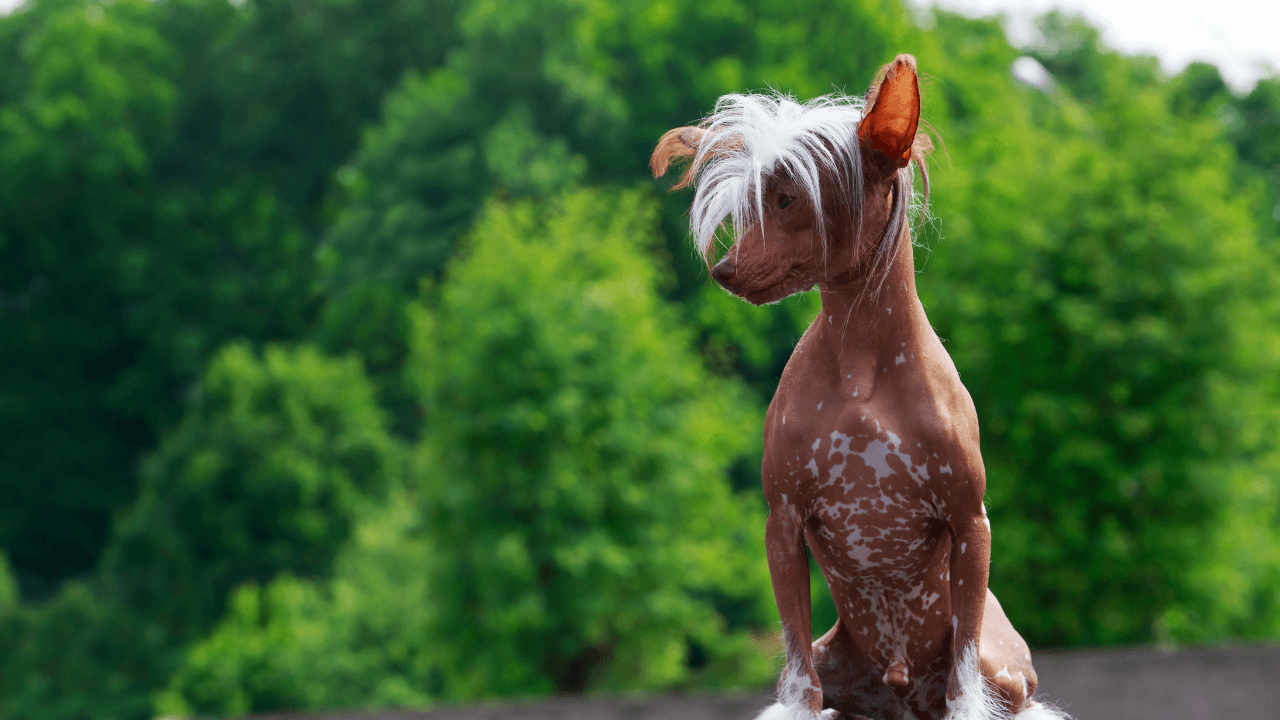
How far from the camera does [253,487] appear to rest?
18.6 metres

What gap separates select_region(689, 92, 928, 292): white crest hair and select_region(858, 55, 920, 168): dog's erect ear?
0.06m

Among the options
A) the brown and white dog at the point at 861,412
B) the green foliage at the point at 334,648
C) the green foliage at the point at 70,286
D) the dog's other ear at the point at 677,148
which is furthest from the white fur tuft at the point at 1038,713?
the green foliage at the point at 70,286

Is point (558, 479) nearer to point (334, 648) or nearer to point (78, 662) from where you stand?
point (334, 648)

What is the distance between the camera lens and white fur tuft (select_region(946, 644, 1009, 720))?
81.8 inches

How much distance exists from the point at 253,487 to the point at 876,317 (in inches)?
704

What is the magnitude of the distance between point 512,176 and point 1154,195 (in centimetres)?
934

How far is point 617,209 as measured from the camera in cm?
1694

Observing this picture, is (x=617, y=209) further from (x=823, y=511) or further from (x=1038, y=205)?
(x=823, y=511)

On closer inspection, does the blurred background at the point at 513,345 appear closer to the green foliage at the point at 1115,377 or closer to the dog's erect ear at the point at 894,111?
the green foliage at the point at 1115,377

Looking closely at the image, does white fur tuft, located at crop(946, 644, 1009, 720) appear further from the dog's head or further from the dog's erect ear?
the dog's erect ear

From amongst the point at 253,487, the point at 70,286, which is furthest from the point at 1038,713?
the point at 70,286

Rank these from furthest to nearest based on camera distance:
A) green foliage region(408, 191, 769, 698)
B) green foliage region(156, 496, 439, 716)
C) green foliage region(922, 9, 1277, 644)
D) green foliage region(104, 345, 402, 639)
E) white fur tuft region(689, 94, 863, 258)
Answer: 1. green foliage region(104, 345, 402, 639)
2. green foliage region(156, 496, 439, 716)
3. green foliage region(408, 191, 769, 698)
4. green foliage region(922, 9, 1277, 644)
5. white fur tuft region(689, 94, 863, 258)

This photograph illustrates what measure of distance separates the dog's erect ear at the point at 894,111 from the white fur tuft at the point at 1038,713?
1092 millimetres

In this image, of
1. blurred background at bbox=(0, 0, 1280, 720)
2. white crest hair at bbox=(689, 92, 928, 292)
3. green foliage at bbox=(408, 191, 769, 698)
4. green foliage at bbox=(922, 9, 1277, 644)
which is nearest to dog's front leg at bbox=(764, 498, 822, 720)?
white crest hair at bbox=(689, 92, 928, 292)
